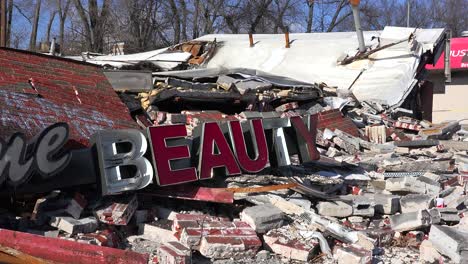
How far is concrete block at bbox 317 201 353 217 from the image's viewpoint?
23.6 ft

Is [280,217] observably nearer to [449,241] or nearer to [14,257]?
[449,241]

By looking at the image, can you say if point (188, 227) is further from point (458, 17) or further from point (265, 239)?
point (458, 17)

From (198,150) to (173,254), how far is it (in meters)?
2.02

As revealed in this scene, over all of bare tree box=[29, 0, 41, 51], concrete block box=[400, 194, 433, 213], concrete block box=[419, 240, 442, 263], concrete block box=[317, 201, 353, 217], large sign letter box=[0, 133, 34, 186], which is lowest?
concrete block box=[419, 240, 442, 263]

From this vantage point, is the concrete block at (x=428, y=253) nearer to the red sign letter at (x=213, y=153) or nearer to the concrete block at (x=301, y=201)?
the concrete block at (x=301, y=201)

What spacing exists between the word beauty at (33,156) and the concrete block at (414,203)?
14.0ft

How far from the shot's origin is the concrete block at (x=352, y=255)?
18.8 ft

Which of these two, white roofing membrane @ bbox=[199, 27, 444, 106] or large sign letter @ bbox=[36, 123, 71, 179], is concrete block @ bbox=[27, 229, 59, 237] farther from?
white roofing membrane @ bbox=[199, 27, 444, 106]

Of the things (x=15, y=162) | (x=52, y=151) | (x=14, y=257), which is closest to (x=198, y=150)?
(x=52, y=151)

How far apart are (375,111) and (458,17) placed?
1573 inches

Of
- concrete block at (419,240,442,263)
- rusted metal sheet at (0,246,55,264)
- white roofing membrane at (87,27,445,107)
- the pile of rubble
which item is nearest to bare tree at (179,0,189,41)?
white roofing membrane at (87,27,445,107)

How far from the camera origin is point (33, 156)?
5801mm

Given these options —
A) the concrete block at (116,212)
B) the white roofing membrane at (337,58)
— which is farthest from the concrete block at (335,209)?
the white roofing membrane at (337,58)

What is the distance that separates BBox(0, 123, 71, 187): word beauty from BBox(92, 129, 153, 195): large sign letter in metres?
0.40
